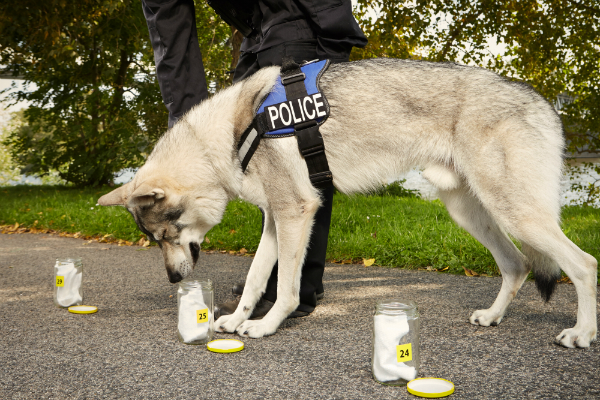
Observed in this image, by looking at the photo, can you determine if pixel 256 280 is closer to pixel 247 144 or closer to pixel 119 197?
A: pixel 247 144

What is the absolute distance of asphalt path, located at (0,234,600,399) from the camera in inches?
85.7

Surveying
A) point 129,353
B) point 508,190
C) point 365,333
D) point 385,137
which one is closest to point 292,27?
point 385,137

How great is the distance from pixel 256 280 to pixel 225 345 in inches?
21.6

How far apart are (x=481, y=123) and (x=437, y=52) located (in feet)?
29.7

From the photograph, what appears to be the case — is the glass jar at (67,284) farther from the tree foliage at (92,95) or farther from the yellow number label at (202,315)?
the tree foliage at (92,95)

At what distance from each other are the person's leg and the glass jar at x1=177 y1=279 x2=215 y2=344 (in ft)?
4.49

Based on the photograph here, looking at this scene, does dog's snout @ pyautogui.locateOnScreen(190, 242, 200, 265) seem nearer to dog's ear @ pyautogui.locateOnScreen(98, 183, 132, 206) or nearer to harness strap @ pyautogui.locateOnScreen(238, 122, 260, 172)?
dog's ear @ pyautogui.locateOnScreen(98, 183, 132, 206)

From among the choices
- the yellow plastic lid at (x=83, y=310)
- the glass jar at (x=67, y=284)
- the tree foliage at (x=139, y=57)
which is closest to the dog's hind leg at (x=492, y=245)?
the yellow plastic lid at (x=83, y=310)

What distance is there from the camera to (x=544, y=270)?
3.03 m

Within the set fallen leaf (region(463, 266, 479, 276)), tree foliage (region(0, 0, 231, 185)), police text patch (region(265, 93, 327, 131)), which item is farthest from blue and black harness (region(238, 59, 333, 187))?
tree foliage (region(0, 0, 231, 185))

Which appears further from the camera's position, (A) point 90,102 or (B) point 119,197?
(A) point 90,102

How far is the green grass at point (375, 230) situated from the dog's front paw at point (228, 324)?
1518 millimetres

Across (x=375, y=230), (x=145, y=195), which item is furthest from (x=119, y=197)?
(x=375, y=230)

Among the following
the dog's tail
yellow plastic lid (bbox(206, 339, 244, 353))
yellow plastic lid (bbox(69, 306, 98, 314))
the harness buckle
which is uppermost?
the harness buckle
